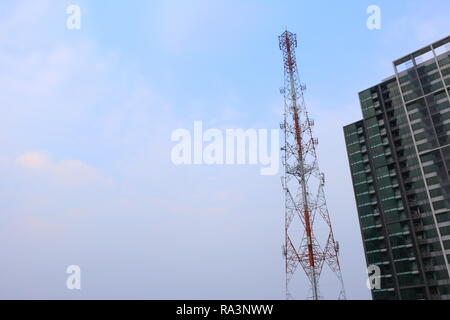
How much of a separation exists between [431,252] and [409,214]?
8061 mm

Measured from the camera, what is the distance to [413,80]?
283ft

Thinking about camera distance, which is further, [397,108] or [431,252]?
[397,108]

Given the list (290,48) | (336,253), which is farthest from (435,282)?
(290,48)

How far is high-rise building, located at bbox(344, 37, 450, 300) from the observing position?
74312 mm

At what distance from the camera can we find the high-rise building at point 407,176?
74.3m

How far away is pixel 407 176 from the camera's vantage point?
82.1 metres
